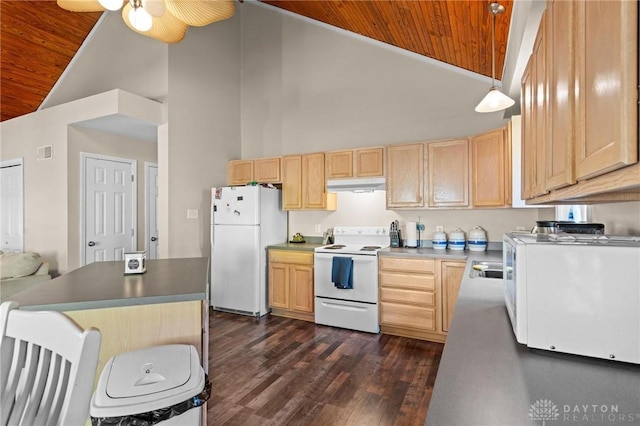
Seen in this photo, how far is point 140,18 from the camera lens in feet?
7.18

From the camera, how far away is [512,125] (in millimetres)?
2916

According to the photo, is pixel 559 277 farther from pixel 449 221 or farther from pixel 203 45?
pixel 203 45

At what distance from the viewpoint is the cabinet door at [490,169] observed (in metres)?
3.17

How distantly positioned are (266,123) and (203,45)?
4.45 ft

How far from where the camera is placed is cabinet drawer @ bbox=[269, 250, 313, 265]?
13.0 feet

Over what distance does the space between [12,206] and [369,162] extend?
17.0 feet

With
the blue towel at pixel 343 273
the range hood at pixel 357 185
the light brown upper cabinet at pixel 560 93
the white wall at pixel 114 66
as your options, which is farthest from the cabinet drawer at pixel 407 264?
the white wall at pixel 114 66

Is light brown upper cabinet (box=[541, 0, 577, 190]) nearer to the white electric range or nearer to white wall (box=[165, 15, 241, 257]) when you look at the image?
the white electric range

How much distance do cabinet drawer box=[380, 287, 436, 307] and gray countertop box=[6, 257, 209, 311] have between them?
81.4 inches

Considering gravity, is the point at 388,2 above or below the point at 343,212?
above

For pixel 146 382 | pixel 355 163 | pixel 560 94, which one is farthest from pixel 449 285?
pixel 146 382

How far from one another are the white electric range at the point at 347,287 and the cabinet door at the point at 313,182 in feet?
2.21

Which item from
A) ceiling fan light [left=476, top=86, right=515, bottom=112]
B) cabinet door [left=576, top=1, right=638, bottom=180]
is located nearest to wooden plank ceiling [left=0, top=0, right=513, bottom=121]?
ceiling fan light [left=476, top=86, right=515, bottom=112]

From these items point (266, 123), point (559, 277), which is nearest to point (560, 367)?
point (559, 277)
